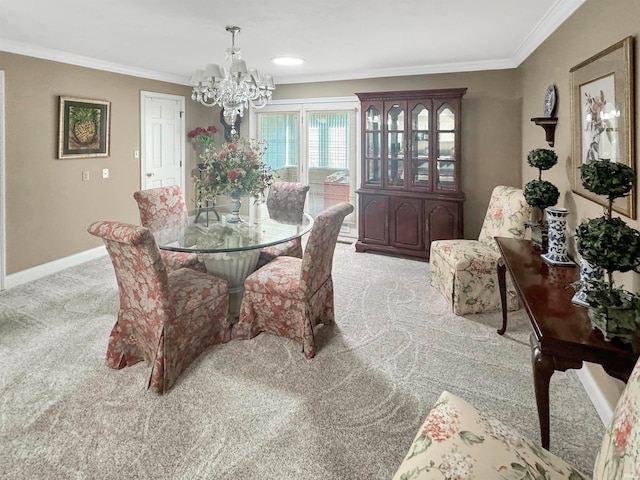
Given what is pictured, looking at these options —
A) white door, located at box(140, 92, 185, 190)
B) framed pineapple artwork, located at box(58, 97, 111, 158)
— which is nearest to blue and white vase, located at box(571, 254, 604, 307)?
framed pineapple artwork, located at box(58, 97, 111, 158)

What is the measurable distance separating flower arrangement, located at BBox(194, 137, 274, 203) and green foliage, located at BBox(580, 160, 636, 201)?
2.35m

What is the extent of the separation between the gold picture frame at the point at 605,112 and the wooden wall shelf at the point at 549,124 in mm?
436

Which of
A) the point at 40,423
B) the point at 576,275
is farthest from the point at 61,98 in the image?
the point at 576,275

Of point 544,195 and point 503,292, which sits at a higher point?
point 544,195

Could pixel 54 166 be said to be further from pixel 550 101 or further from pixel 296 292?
pixel 550 101

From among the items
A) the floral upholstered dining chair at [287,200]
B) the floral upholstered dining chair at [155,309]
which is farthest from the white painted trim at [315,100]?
the floral upholstered dining chair at [155,309]

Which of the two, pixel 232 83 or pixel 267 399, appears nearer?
pixel 267 399

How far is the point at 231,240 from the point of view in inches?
116

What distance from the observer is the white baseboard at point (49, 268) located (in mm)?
4043

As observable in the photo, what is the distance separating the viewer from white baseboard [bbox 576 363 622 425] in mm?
1980

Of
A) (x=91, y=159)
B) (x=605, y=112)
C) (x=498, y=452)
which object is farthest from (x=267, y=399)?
(x=91, y=159)

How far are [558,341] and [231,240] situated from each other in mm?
2170

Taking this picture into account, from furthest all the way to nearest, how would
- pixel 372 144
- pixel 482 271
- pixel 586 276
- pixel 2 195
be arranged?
pixel 372 144, pixel 2 195, pixel 482 271, pixel 586 276

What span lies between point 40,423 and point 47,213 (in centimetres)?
306
